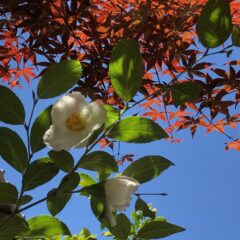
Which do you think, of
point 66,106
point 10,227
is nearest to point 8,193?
point 10,227

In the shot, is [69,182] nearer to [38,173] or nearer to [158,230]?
[38,173]

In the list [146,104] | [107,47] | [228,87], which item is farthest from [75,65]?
[146,104]

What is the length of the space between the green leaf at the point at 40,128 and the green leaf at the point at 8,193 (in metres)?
0.06

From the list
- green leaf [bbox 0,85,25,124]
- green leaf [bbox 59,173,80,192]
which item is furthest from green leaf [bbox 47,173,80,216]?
green leaf [bbox 0,85,25,124]

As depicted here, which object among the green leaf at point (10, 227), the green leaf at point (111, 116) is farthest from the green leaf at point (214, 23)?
the green leaf at point (10, 227)

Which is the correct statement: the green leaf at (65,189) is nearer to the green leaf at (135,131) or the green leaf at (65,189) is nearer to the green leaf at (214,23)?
the green leaf at (135,131)

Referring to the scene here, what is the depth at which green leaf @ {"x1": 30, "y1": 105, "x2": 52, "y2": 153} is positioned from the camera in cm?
55

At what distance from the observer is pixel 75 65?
0.56 meters

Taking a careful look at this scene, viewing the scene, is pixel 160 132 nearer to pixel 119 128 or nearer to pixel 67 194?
pixel 119 128

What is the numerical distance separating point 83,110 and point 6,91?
12cm

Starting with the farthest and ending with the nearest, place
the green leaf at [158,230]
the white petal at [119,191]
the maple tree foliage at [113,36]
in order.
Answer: the maple tree foliage at [113,36]
the green leaf at [158,230]
the white petal at [119,191]

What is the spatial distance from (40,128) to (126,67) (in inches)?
6.2

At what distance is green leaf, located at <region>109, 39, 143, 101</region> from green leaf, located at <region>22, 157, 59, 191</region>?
151mm

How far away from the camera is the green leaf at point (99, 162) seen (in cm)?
54
